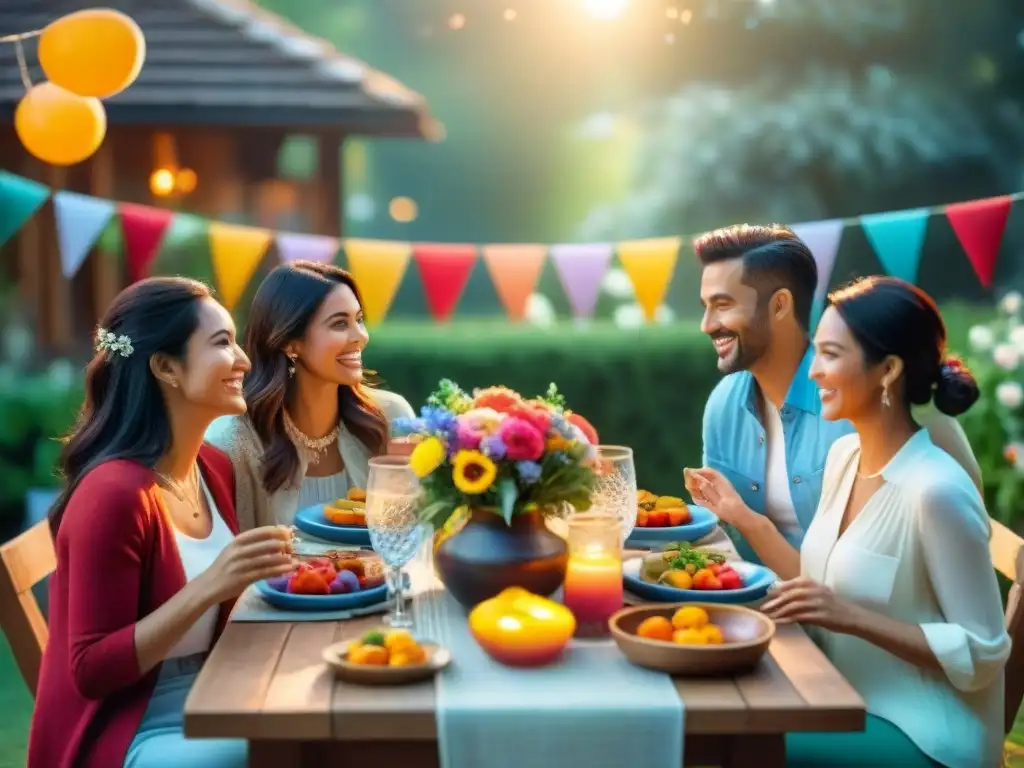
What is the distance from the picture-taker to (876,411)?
7.97 ft

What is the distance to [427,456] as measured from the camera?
211 centimetres

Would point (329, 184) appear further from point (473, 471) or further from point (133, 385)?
point (473, 471)

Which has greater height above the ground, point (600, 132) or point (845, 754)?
point (600, 132)

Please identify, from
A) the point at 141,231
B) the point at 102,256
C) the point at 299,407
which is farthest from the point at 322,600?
the point at 102,256

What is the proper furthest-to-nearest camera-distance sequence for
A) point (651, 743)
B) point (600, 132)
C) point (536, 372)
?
1. point (600, 132)
2. point (536, 372)
3. point (651, 743)

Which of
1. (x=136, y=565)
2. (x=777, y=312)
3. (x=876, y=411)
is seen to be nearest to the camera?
(x=136, y=565)

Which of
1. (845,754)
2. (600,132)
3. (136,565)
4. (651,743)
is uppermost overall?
(600,132)

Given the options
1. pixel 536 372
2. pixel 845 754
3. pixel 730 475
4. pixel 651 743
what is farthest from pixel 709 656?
pixel 536 372

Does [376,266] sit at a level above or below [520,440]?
above

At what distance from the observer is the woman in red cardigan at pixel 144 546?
217 cm

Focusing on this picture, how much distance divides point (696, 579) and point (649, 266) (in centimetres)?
291

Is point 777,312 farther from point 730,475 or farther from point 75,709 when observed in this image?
point 75,709

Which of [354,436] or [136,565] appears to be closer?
[136,565]

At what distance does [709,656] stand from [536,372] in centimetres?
402
